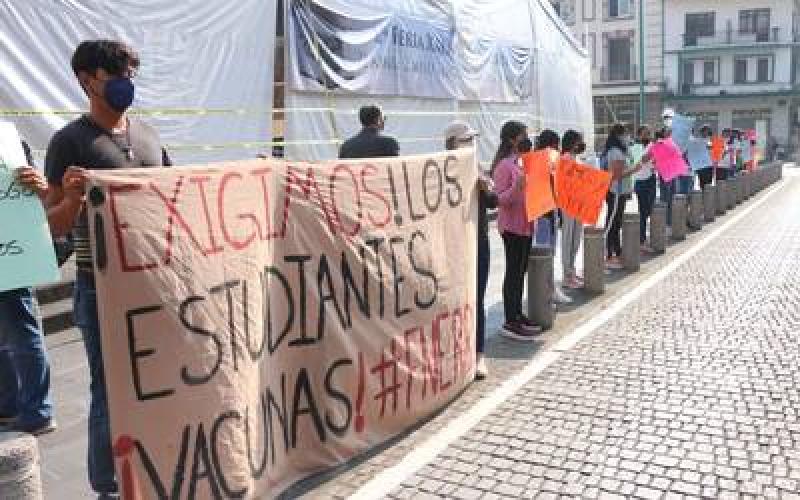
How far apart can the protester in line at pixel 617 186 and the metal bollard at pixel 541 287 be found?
130 inches

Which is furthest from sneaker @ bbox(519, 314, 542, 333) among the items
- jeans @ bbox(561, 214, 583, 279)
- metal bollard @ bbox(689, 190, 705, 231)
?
metal bollard @ bbox(689, 190, 705, 231)

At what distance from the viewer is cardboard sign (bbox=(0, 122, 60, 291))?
154 inches

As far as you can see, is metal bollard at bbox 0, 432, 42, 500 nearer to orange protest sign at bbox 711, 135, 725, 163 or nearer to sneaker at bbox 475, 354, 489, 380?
sneaker at bbox 475, 354, 489, 380

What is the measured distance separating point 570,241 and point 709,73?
54.2 m

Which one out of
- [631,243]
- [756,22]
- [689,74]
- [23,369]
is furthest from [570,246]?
[756,22]

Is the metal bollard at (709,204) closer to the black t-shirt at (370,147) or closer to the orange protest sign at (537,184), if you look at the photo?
the orange protest sign at (537,184)

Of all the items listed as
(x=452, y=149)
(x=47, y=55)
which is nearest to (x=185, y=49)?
(x=47, y=55)

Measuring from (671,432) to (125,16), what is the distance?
21.4 ft

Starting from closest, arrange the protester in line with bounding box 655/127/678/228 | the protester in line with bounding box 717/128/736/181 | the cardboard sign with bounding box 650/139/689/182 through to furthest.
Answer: the cardboard sign with bounding box 650/139/689/182 → the protester in line with bounding box 655/127/678/228 → the protester in line with bounding box 717/128/736/181

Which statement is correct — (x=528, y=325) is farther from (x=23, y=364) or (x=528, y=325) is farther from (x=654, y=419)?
(x=23, y=364)

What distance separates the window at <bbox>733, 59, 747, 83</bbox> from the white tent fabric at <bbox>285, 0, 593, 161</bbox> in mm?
38057

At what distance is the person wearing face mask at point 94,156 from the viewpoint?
11.6 feet

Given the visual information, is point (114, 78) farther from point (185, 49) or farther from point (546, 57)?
point (546, 57)

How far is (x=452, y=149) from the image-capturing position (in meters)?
6.09
